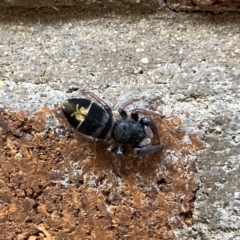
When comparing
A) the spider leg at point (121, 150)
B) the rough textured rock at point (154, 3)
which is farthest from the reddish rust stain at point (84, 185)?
the rough textured rock at point (154, 3)

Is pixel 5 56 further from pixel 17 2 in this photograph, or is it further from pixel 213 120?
pixel 213 120

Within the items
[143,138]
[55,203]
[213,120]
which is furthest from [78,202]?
[213,120]

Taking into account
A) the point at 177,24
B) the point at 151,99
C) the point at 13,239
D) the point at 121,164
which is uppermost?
the point at 177,24

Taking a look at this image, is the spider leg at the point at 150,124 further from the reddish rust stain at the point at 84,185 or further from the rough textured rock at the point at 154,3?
the rough textured rock at the point at 154,3

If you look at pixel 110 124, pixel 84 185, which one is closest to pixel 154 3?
pixel 110 124

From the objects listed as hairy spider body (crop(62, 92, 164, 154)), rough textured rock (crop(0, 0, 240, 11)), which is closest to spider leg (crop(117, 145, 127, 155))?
hairy spider body (crop(62, 92, 164, 154))

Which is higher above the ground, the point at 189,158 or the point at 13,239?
the point at 189,158
